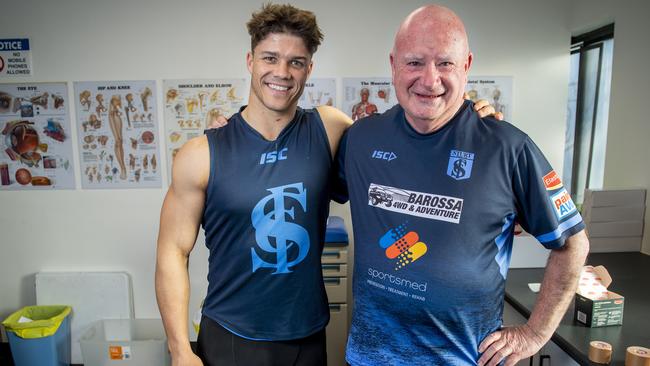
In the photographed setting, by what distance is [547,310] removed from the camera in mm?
1139

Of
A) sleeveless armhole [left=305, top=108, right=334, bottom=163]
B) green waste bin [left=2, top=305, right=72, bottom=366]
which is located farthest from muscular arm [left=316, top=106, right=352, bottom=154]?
green waste bin [left=2, top=305, right=72, bottom=366]

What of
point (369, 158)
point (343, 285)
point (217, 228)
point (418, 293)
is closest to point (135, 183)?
point (343, 285)

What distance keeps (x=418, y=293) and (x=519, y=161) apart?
417mm

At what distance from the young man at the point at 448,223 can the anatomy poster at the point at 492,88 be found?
1761mm

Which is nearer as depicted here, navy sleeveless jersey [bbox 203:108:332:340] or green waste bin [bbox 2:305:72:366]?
navy sleeveless jersey [bbox 203:108:332:340]

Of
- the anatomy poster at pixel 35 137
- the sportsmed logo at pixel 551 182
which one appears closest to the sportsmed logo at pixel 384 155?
the sportsmed logo at pixel 551 182

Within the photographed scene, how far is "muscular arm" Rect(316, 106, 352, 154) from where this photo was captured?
1.39 meters

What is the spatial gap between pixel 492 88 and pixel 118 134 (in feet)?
8.28

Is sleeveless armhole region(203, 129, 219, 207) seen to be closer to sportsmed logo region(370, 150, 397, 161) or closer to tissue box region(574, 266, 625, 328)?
sportsmed logo region(370, 150, 397, 161)

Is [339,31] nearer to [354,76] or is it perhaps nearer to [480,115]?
[354,76]

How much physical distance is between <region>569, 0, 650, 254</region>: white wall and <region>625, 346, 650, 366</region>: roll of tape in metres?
1.31

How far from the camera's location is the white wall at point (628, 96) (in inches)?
87.2

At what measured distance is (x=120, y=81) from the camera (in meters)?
2.76

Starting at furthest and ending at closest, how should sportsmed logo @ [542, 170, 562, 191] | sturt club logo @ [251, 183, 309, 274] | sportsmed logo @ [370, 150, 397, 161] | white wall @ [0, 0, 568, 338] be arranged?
white wall @ [0, 0, 568, 338] → sturt club logo @ [251, 183, 309, 274] → sportsmed logo @ [370, 150, 397, 161] → sportsmed logo @ [542, 170, 562, 191]
